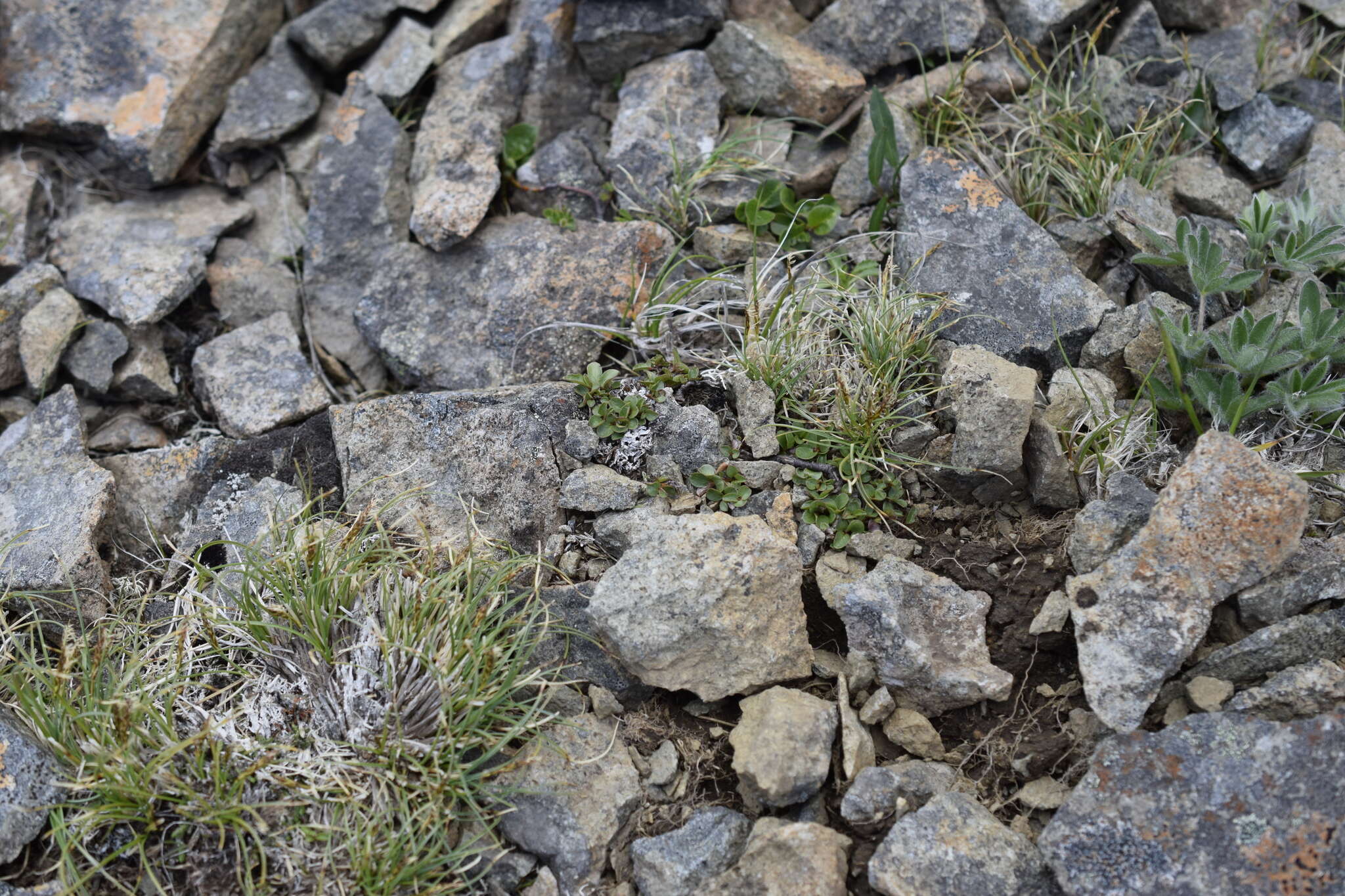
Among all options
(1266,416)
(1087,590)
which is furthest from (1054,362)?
(1087,590)

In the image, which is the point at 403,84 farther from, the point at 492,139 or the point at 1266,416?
the point at 1266,416

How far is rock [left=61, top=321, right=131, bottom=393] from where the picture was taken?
312 cm

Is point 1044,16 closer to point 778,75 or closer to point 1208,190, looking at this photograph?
point 1208,190

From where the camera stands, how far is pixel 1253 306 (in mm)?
2791

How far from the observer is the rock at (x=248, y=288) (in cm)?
339

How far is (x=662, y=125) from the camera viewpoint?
11.1 ft

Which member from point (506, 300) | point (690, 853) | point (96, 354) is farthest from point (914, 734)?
point (96, 354)

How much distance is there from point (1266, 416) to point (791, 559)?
4.11 feet

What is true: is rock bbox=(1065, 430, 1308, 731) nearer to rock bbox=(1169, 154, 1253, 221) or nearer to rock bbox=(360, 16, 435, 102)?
rock bbox=(1169, 154, 1253, 221)

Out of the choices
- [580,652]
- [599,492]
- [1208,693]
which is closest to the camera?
[1208,693]

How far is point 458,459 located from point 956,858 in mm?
1528

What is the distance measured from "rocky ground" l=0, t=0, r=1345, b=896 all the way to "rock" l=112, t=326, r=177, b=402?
2 cm

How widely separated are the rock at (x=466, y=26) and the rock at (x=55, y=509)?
67.4 inches

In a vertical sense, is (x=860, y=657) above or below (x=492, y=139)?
below
